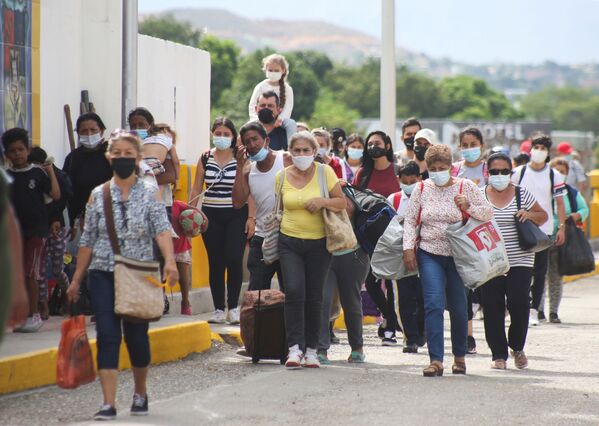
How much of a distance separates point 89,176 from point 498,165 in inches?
134

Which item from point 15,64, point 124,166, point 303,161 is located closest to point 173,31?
point 15,64

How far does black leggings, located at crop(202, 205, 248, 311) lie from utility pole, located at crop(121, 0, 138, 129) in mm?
1201

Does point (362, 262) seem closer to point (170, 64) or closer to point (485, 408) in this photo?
point (485, 408)

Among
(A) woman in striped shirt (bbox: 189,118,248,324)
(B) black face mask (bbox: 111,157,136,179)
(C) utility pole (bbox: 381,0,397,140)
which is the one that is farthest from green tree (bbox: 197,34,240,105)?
(B) black face mask (bbox: 111,157,136,179)

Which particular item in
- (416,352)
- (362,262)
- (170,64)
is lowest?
(416,352)

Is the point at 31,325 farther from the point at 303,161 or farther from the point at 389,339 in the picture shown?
the point at 389,339

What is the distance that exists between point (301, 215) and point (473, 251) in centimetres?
129

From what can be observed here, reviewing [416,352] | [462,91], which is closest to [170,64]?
[416,352]

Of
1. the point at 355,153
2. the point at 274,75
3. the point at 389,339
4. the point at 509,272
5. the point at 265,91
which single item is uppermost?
the point at 274,75

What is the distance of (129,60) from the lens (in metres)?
13.3

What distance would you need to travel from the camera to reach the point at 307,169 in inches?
423

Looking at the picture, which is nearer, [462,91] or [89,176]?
[89,176]

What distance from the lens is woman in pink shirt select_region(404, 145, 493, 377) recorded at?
1051 centimetres

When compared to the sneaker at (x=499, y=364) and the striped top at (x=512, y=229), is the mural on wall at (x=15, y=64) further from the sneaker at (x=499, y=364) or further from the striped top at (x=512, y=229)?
the sneaker at (x=499, y=364)
